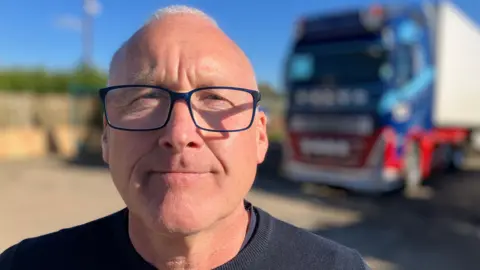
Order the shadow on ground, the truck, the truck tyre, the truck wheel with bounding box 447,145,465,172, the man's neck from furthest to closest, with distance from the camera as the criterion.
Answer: the truck wheel with bounding box 447,145,465,172 < the truck tyre < the truck < the shadow on ground < the man's neck

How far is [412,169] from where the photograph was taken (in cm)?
829

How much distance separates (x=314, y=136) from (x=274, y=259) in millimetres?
6998

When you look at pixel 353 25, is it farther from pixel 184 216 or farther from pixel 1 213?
pixel 184 216

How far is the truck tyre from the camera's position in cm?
805

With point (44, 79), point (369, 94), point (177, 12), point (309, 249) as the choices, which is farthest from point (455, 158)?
point (44, 79)

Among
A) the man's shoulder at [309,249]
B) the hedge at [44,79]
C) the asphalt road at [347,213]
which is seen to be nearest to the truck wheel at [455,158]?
the asphalt road at [347,213]

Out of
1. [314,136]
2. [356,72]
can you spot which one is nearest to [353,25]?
[356,72]

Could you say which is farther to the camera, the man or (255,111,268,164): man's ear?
(255,111,268,164): man's ear

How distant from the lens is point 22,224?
6.17 metres

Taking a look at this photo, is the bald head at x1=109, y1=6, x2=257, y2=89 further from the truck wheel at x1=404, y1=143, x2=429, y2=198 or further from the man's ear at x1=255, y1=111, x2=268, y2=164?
the truck wheel at x1=404, y1=143, x2=429, y2=198

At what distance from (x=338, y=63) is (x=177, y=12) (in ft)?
22.8

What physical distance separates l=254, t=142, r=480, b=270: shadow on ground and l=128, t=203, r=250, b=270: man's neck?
385 cm

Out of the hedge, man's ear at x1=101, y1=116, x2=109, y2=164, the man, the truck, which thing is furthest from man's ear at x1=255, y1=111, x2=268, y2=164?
the hedge

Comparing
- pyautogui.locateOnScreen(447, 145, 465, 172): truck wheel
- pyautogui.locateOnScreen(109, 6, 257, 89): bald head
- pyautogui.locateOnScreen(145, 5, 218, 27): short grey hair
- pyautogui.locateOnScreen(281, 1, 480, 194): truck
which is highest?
pyautogui.locateOnScreen(145, 5, 218, 27): short grey hair
